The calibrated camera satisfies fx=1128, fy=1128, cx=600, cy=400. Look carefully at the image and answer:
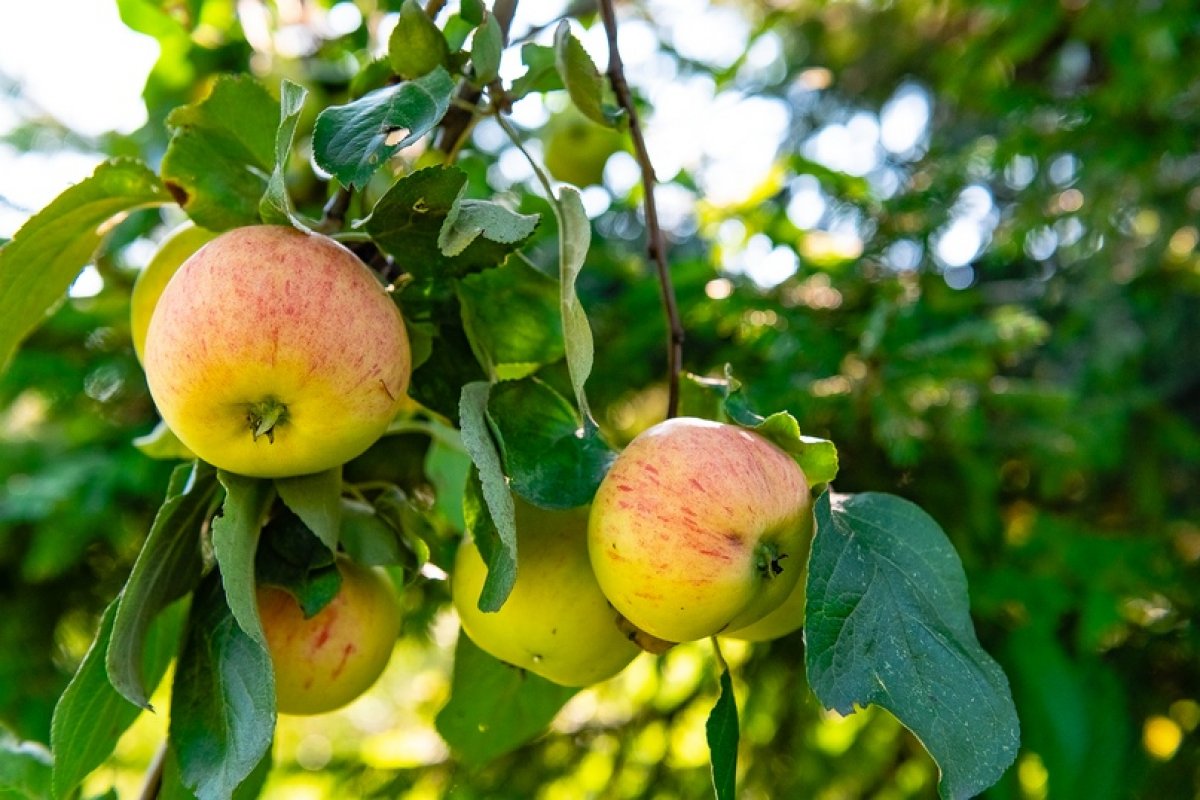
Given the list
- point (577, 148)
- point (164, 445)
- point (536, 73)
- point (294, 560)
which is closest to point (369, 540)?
point (294, 560)

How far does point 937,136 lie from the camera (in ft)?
10.5

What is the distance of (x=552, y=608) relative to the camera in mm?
967

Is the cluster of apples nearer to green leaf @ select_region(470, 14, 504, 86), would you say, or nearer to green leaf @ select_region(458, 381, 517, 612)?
green leaf @ select_region(458, 381, 517, 612)

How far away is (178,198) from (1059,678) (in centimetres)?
158

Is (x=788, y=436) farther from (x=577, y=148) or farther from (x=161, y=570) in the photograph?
(x=577, y=148)

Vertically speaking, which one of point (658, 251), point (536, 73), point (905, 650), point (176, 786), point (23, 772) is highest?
point (536, 73)

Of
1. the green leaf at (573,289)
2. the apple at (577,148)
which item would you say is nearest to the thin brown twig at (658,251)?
the green leaf at (573,289)

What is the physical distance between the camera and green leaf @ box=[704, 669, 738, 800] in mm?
910

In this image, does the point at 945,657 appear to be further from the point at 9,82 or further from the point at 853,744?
the point at 9,82

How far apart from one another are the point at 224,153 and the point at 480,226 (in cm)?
32

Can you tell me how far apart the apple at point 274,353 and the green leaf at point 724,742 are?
371mm

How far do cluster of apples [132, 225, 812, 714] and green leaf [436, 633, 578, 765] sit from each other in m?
0.25

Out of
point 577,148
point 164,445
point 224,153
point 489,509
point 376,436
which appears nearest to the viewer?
point 489,509

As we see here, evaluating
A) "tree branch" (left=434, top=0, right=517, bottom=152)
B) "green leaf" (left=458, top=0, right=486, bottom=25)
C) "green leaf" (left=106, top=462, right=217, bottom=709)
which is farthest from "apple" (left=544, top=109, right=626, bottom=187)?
"green leaf" (left=106, top=462, right=217, bottom=709)
